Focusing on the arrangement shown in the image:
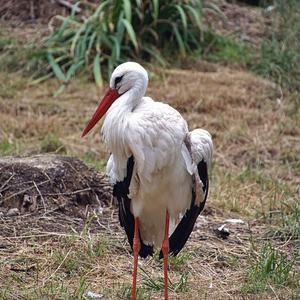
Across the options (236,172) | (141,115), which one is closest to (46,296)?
(141,115)

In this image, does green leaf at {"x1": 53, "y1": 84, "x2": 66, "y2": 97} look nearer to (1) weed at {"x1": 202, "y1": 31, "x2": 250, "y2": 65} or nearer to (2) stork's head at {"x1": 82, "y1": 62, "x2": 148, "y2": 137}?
(1) weed at {"x1": 202, "y1": 31, "x2": 250, "y2": 65}

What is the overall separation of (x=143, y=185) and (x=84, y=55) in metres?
5.63

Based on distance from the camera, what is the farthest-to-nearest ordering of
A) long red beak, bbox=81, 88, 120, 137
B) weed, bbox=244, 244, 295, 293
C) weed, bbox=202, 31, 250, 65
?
weed, bbox=202, 31, 250, 65 → weed, bbox=244, 244, 295, 293 → long red beak, bbox=81, 88, 120, 137

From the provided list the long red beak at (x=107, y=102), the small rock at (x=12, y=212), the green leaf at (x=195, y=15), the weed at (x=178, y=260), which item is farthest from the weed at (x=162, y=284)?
the green leaf at (x=195, y=15)

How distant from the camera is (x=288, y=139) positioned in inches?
338

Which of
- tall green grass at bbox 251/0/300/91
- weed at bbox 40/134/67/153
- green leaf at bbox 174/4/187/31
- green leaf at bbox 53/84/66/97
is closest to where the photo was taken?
weed at bbox 40/134/67/153

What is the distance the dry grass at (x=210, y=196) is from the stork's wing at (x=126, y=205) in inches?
6.6

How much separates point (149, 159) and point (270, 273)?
104cm

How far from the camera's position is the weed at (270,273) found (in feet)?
15.9

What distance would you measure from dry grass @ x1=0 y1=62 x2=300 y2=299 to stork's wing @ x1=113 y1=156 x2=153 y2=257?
17cm

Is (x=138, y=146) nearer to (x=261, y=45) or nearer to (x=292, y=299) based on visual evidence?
(x=292, y=299)

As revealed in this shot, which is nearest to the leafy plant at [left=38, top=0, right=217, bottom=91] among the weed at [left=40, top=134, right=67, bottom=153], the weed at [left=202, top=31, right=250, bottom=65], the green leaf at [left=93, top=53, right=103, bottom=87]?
the green leaf at [left=93, top=53, right=103, bottom=87]

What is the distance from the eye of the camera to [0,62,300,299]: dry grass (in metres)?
4.91

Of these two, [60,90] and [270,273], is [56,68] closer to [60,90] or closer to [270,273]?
[60,90]
